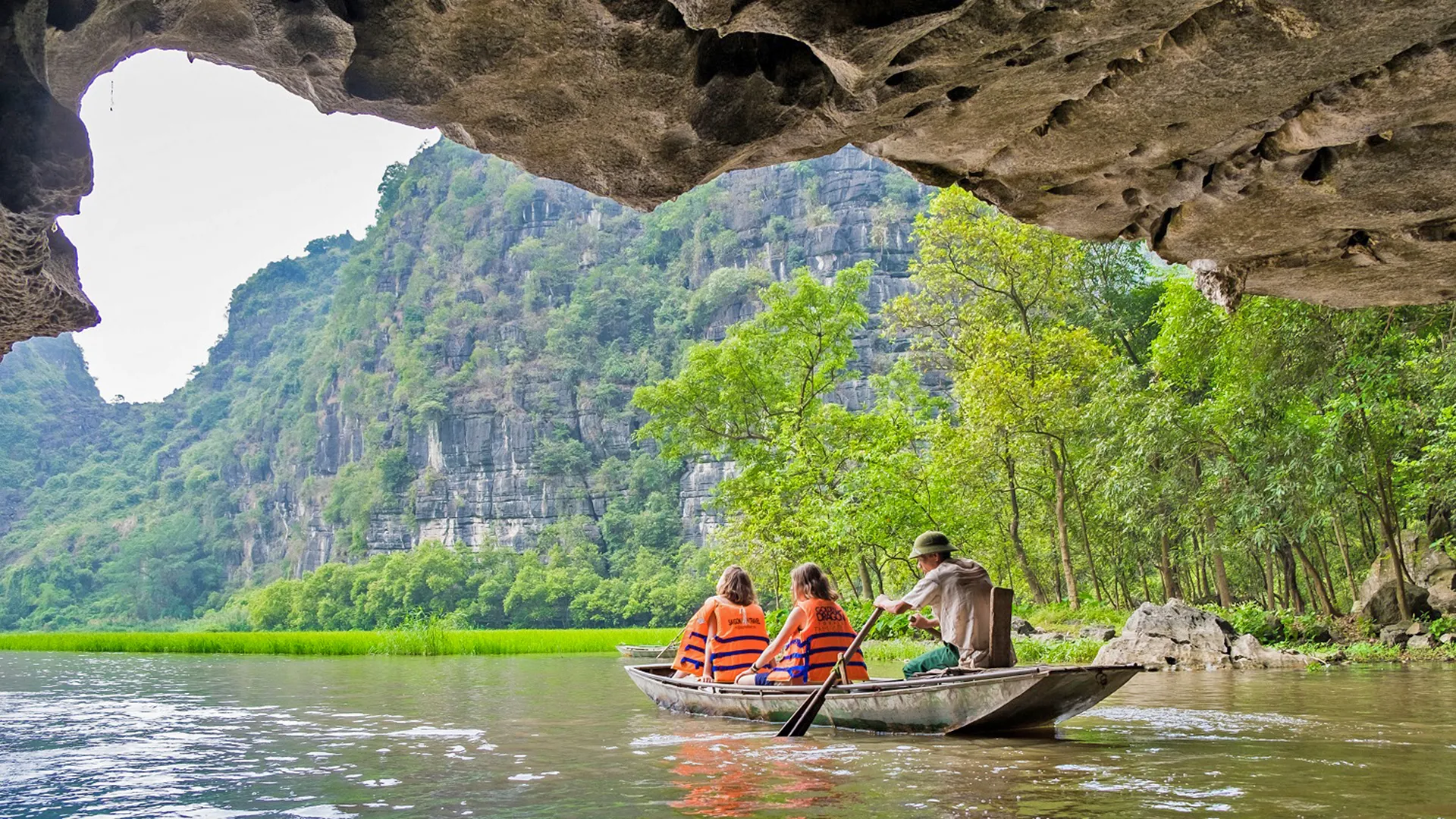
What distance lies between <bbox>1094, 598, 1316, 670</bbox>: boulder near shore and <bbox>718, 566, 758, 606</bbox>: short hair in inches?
296

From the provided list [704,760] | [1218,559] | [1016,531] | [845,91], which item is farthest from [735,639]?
[1016,531]

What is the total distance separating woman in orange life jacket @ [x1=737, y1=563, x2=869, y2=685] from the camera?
8406mm

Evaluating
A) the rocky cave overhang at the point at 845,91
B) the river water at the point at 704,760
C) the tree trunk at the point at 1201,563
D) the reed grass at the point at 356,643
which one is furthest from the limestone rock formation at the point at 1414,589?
the reed grass at the point at 356,643

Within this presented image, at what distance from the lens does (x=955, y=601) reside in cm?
740

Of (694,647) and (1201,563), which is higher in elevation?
(1201,563)

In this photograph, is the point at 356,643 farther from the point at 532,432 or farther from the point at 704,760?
the point at 532,432

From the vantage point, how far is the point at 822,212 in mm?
82438

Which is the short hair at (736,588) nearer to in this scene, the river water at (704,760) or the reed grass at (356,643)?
the river water at (704,760)

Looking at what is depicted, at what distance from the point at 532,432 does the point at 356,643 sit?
53.8 m

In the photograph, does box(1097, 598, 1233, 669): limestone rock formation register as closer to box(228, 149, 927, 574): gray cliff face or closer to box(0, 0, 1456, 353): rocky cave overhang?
box(0, 0, 1456, 353): rocky cave overhang

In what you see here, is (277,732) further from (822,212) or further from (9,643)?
(822,212)

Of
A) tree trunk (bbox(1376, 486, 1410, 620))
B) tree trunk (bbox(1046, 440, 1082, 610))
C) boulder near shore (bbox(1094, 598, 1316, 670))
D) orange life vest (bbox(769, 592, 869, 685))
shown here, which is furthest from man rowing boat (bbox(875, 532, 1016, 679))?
tree trunk (bbox(1046, 440, 1082, 610))

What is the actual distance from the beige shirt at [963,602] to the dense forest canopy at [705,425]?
848cm

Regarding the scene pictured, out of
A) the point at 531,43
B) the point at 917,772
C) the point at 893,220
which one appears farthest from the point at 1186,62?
the point at 893,220
